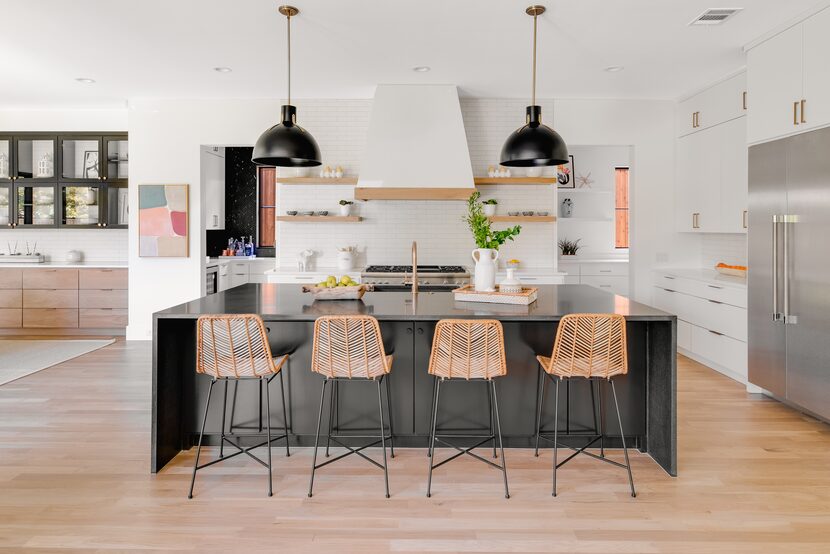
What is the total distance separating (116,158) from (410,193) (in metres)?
4.07

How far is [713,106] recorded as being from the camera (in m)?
6.06

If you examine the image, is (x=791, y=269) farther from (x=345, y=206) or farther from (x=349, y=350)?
(x=345, y=206)

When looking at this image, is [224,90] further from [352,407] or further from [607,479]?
[607,479]

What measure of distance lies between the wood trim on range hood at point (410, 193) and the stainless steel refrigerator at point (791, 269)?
2.61 m

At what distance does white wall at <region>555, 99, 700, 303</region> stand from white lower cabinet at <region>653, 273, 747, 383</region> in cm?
34

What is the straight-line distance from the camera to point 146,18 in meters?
4.38

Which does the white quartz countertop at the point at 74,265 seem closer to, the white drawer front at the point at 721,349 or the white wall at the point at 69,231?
the white wall at the point at 69,231

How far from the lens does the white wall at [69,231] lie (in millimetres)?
7582

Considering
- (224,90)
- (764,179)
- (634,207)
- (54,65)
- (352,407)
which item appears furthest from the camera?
(634,207)

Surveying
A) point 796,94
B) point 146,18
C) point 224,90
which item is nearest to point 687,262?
point 796,94

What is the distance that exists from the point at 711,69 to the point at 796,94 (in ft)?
5.17

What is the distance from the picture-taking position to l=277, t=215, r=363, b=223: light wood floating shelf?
6.67 m

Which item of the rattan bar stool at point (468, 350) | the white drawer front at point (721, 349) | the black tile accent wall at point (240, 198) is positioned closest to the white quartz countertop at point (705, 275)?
the white drawer front at point (721, 349)

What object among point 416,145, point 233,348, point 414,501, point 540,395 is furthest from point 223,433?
point 416,145
